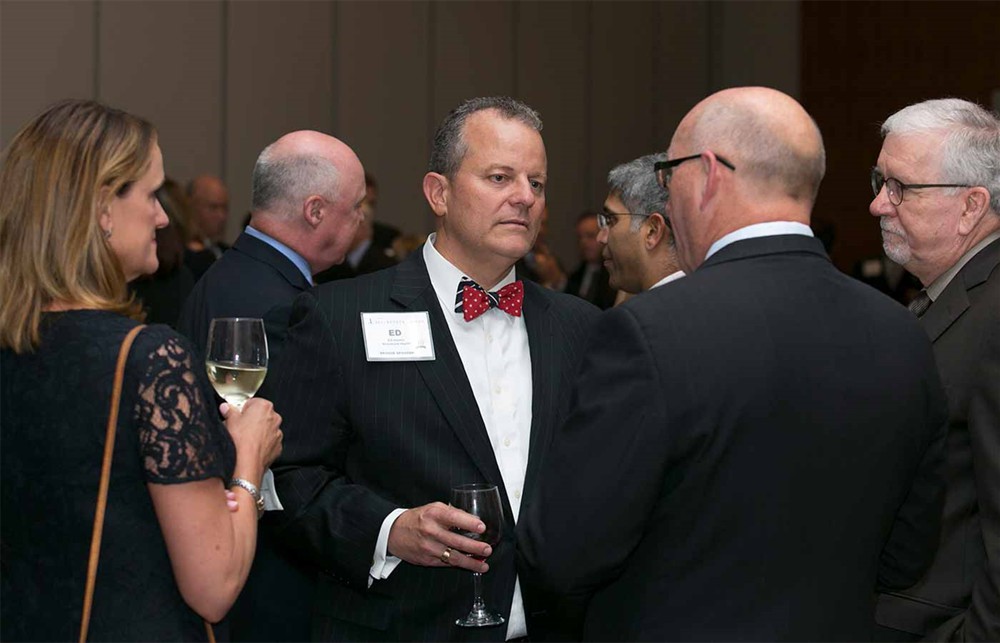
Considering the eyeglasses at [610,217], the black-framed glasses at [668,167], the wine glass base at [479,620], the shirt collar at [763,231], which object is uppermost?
the black-framed glasses at [668,167]

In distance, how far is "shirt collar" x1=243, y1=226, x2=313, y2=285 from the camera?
3502 mm

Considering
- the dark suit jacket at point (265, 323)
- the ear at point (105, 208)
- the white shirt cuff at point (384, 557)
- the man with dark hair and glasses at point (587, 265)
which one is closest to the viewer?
the ear at point (105, 208)

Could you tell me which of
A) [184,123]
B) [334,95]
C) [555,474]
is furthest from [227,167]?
[555,474]

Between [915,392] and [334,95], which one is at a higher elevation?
[334,95]

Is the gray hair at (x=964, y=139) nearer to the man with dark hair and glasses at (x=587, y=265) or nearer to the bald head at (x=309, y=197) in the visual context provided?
the bald head at (x=309, y=197)

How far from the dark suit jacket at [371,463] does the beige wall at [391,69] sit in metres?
5.24

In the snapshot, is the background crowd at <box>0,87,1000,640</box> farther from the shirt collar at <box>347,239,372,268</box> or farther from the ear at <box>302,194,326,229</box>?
the shirt collar at <box>347,239,372,268</box>

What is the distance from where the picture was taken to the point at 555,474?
68.3 inches

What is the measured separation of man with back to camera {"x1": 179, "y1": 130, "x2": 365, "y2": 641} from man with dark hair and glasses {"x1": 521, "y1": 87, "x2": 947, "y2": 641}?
1344mm

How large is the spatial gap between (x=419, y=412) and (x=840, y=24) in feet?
31.7

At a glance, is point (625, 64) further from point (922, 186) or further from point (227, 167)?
point (922, 186)

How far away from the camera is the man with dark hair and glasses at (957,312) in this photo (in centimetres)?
213

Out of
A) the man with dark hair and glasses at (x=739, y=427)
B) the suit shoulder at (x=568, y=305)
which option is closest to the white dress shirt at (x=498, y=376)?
the suit shoulder at (x=568, y=305)

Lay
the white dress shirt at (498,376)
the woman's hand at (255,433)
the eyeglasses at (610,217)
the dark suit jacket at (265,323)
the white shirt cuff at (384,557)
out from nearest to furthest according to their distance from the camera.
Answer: the woman's hand at (255,433) < the white shirt cuff at (384,557) < the white dress shirt at (498,376) < the dark suit jacket at (265,323) < the eyeglasses at (610,217)
